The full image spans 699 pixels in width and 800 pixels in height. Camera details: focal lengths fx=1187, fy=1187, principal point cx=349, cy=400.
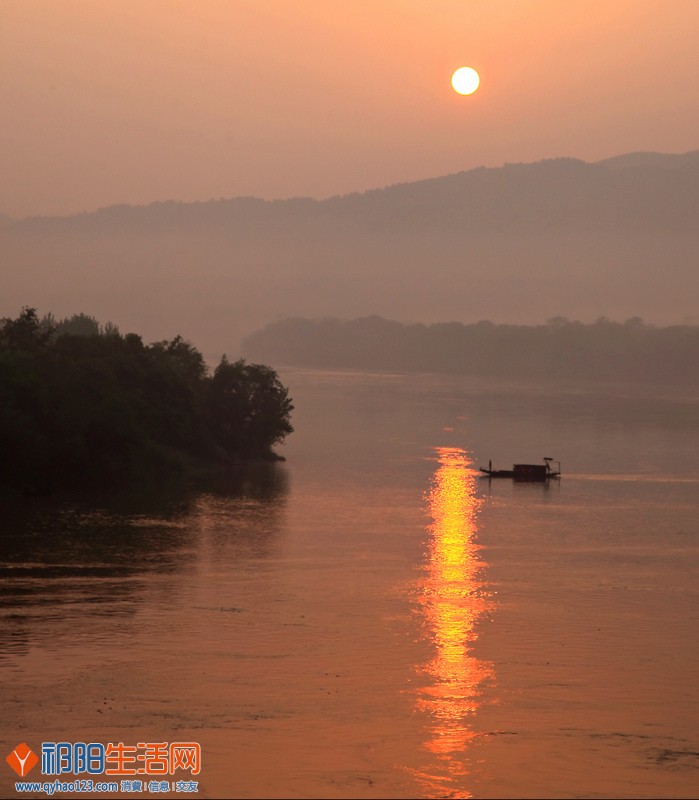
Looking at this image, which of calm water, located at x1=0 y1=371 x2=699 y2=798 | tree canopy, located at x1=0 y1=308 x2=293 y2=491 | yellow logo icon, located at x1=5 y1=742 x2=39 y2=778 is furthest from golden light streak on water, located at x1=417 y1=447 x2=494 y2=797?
tree canopy, located at x1=0 y1=308 x2=293 y2=491

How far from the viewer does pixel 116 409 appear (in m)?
84.2

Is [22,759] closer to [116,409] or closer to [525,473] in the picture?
[116,409]

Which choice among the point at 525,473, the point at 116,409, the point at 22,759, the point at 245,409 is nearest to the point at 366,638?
the point at 22,759

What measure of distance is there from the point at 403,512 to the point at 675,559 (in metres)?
21.5

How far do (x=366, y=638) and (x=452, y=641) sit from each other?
3.18 m

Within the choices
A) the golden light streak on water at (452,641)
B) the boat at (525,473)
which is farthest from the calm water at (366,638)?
the boat at (525,473)

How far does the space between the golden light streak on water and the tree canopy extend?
2257cm

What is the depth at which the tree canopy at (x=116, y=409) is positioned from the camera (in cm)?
7719

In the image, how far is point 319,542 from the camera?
67.0 metres

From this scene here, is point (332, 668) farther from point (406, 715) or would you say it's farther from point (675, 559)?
point (675, 559)

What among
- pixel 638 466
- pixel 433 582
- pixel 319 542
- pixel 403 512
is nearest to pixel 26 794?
pixel 433 582

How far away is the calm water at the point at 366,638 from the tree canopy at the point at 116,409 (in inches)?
190

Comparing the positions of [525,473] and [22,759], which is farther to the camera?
[525,473]

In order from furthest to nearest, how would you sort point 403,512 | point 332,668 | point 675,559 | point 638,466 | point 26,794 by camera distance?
point 638,466 < point 403,512 < point 675,559 < point 332,668 < point 26,794
